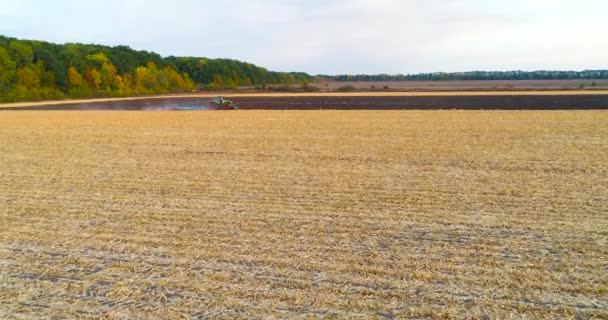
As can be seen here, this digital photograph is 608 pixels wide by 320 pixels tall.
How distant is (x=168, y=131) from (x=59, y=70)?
84.2m

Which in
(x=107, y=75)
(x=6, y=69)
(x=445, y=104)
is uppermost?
(x=107, y=75)

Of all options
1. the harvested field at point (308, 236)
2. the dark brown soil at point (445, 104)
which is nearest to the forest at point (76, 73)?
the dark brown soil at point (445, 104)

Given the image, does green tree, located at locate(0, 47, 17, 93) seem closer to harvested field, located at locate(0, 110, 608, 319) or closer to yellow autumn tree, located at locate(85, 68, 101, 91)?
yellow autumn tree, located at locate(85, 68, 101, 91)

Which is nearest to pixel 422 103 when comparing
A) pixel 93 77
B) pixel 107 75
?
pixel 93 77

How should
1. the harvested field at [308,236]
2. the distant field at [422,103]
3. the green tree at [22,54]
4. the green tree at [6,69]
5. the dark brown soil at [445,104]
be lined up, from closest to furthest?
the harvested field at [308,236], the dark brown soil at [445,104], the distant field at [422,103], the green tree at [6,69], the green tree at [22,54]

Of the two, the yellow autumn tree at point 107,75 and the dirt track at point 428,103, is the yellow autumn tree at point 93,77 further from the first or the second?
the dirt track at point 428,103

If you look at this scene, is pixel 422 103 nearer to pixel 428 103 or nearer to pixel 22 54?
pixel 428 103

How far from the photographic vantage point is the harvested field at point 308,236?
4410 mm

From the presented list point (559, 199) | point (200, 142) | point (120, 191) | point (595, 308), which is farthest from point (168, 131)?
point (595, 308)

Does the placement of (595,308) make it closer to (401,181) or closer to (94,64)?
(401,181)

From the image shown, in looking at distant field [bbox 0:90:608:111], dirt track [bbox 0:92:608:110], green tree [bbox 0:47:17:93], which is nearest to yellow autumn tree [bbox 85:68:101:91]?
green tree [bbox 0:47:17:93]

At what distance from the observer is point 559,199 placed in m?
8.20

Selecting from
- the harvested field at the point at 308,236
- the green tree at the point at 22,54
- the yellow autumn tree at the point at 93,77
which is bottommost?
the harvested field at the point at 308,236

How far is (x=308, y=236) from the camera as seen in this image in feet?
20.9
